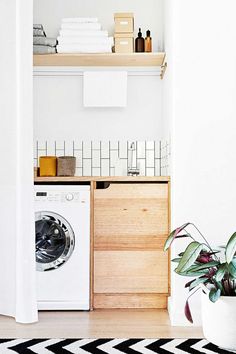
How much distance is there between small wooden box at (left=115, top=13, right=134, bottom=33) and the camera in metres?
4.11

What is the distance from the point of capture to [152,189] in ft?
11.9

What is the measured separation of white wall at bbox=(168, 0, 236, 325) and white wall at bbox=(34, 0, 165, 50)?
106cm

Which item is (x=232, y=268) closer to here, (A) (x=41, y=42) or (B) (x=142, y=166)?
(B) (x=142, y=166)

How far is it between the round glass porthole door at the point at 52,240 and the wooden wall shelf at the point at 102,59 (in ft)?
3.77

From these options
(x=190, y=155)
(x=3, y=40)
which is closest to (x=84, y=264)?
(x=190, y=155)

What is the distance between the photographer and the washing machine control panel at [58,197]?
11.9 feet

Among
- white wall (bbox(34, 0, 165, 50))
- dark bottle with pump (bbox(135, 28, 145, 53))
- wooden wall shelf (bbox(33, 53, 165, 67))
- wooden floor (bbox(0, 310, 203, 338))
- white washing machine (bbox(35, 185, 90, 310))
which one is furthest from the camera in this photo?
white wall (bbox(34, 0, 165, 50))

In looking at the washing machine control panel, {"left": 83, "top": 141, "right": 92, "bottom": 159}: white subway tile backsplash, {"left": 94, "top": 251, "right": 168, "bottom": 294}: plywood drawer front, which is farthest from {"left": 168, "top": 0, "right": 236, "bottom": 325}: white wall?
{"left": 83, "top": 141, "right": 92, "bottom": 159}: white subway tile backsplash

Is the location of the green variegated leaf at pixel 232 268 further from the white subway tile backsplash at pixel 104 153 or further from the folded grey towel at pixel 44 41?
the folded grey towel at pixel 44 41

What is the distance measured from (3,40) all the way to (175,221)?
148 cm

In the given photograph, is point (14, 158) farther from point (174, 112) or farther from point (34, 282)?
point (174, 112)

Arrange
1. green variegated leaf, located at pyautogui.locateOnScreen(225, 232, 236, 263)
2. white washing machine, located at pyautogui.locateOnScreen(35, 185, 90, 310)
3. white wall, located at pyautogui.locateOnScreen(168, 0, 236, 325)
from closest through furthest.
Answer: green variegated leaf, located at pyautogui.locateOnScreen(225, 232, 236, 263), white wall, located at pyautogui.locateOnScreen(168, 0, 236, 325), white washing machine, located at pyautogui.locateOnScreen(35, 185, 90, 310)

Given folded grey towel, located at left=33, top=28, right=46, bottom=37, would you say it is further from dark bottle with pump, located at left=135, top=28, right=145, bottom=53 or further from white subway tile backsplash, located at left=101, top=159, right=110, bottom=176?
white subway tile backsplash, located at left=101, top=159, right=110, bottom=176

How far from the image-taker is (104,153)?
437 cm
